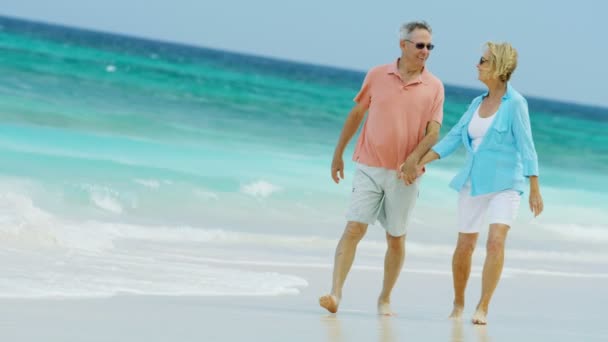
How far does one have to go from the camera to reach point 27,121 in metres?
15.9

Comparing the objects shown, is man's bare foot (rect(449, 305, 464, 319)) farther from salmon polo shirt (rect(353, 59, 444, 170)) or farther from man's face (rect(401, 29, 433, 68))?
man's face (rect(401, 29, 433, 68))

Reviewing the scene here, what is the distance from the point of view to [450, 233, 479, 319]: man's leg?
557 centimetres

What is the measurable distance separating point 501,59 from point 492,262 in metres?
0.95

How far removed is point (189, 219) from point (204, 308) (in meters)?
4.15

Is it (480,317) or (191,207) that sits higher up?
(480,317)

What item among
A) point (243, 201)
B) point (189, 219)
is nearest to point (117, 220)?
point (189, 219)

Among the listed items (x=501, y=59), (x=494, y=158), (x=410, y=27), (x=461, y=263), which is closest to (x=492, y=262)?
(x=461, y=263)

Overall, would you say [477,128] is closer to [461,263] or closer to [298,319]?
[461,263]

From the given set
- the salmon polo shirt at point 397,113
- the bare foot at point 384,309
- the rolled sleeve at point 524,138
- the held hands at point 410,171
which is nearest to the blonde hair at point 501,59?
the rolled sleeve at point 524,138

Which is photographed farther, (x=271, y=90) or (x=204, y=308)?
(x=271, y=90)

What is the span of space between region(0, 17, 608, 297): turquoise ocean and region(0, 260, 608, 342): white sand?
13.9 inches

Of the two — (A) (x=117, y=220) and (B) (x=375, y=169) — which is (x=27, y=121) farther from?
(B) (x=375, y=169)

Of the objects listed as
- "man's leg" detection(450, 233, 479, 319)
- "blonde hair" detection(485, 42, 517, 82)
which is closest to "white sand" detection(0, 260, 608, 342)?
"man's leg" detection(450, 233, 479, 319)

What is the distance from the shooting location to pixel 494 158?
5.36 metres
